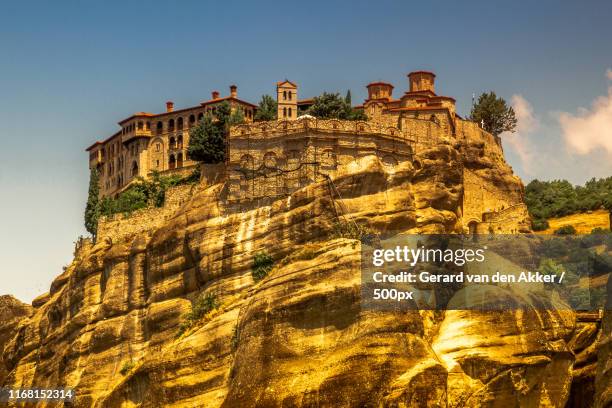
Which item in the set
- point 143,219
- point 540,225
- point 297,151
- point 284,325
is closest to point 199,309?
point 297,151

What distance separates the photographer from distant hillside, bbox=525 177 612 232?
305 feet

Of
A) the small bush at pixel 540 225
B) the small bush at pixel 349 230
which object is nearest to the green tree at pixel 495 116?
the small bush at pixel 540 225

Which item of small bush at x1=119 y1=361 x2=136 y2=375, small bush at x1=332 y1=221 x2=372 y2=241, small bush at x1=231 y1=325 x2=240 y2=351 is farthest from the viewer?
small bush at x1=119 y1=361 x2=136 y2=375

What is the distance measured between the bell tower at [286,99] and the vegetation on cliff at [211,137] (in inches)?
95.7

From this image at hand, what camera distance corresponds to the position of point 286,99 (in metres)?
86.3

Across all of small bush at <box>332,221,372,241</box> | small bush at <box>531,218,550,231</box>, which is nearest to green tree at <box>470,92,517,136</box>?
small bush at <box>531,218,550,231</box>

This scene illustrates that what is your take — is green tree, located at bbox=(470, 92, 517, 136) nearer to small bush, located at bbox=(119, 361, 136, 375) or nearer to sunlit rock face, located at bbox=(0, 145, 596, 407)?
sunlit rock face, located at bbox=(0, 145, 596, 407)

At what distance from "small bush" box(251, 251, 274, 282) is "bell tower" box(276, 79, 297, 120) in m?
15.4

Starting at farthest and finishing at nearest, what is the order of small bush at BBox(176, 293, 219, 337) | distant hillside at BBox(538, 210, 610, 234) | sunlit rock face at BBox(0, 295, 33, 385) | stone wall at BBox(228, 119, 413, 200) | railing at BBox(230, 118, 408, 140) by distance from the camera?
sunlit rock face at BBox(0, 295, 33, 385) < distant hillside at BBox(538, 210, 610, 234) < railing at BBox(230, 118, 408, 140) < stone wall at BBox(228, 119, 413, 200) < small bush at BBox(176, 293, 219, 337)

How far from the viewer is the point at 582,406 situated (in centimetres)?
6612

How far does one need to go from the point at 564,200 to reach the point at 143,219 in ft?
93.9

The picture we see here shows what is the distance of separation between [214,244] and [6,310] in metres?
25.5

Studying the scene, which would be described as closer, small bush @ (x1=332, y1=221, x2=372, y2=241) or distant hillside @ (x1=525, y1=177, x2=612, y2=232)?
small bush @ (x1=332, y1=221, x2=372, y2=241)

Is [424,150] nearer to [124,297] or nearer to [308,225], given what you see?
[308,225]
